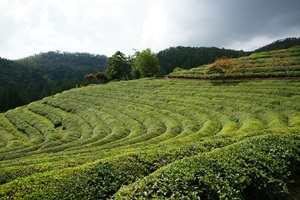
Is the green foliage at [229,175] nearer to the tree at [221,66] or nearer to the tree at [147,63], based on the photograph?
the tree at [221,66]

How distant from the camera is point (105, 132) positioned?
48.0m

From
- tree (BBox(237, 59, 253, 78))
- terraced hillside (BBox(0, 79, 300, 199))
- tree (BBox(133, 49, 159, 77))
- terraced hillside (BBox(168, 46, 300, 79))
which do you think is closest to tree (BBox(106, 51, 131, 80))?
tree (BBox(133, 49, 159, 77))

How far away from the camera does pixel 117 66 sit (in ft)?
418

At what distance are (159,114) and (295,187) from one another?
40.7 metres

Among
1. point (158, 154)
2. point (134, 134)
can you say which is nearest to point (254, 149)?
point (158, 154)

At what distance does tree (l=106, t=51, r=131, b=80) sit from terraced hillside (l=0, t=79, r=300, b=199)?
33.0 metres

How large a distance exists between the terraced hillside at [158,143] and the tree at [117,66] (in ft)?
108

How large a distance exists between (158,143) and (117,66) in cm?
10141

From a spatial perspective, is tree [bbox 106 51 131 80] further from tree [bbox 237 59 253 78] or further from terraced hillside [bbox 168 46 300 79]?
tree [bbox 237 59 253 78]

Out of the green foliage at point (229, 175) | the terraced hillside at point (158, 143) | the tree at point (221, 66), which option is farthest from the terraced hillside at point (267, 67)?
the green foliage at point (229, 175)

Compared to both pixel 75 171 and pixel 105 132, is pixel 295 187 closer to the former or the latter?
pixel 75 171

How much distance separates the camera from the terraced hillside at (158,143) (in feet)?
35.5

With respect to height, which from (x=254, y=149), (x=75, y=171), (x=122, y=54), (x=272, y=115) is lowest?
(x=272, y=115)

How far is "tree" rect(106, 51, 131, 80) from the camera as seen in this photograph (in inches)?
4993
